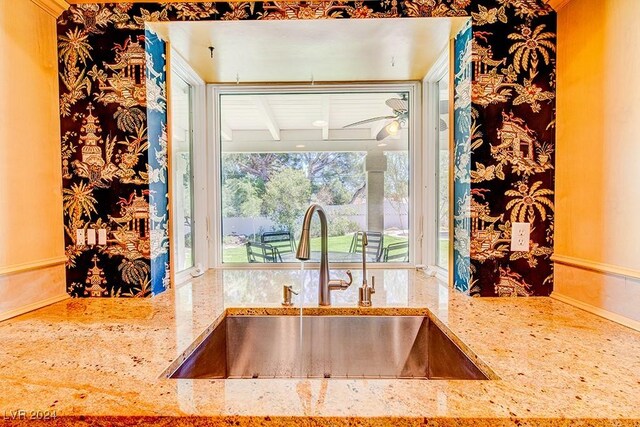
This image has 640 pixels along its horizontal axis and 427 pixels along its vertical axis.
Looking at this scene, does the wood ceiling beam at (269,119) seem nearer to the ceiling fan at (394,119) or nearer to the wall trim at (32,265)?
the ceiling fan at (394,119)

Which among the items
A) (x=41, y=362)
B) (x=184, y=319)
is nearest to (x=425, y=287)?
(x=184, y=319)

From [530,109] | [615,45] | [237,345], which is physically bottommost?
[237,345]

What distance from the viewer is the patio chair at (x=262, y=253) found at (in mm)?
1981

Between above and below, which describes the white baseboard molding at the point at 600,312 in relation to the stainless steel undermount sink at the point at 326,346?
above

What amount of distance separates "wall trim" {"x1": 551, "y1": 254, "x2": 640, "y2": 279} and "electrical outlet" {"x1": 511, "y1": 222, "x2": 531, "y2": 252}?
0.12 metres

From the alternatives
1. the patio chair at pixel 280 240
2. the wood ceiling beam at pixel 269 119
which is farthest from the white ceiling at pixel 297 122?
the patio chair at pixel 280 240

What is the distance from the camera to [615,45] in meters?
1.05

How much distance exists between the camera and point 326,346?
1282mm

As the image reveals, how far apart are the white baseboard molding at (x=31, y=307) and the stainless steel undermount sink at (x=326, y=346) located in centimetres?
70

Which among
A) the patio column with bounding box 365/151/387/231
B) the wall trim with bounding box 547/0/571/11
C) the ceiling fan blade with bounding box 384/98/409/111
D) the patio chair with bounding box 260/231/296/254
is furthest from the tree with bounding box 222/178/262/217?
the wall trim with bounding box 547/0/571/11

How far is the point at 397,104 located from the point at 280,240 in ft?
3.42

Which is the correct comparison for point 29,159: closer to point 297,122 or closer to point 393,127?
point 297,122

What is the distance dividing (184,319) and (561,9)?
71.0 inches

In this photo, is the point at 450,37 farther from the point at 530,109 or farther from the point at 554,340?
the point at 554,340
